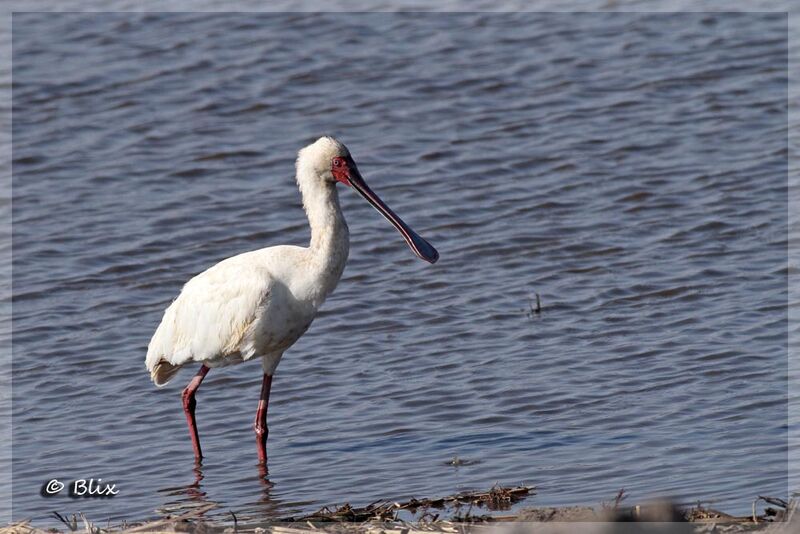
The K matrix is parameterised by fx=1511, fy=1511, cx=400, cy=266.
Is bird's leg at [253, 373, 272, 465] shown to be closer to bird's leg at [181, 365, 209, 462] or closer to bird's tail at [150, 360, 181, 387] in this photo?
bird's leg at [181, 365, 209, 462]

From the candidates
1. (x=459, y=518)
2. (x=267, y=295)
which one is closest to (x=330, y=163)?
(x=267, y=295)

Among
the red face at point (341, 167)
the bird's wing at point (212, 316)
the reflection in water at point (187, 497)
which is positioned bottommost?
the reflection in water at point (187, 497)

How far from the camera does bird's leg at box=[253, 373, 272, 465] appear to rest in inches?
343

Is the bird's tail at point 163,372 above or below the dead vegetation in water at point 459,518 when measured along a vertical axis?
below

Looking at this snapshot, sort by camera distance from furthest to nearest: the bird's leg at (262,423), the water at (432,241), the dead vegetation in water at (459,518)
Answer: the bird's leg at (262,423)
the water at (432,241)
the dead vegetation in water at (459,518)

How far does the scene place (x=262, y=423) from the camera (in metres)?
8.91

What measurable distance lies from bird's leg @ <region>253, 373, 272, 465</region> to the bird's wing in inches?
11.1

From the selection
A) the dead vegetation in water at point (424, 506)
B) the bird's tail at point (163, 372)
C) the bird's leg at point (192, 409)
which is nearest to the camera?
the dead vegetation in water at point (424, 506)

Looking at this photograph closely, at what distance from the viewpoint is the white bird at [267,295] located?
864 centimetres

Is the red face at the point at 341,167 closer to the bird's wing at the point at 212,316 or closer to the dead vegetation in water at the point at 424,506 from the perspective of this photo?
the bird's wing at the point at 212,316

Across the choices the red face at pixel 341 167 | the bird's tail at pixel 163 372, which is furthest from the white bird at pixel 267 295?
the bird's tail at pixel 163 372

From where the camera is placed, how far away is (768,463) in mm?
7812

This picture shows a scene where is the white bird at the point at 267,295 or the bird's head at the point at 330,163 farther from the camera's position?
the bird's head at the point at 330,163

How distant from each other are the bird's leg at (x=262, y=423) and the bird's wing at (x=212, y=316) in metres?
0.28
